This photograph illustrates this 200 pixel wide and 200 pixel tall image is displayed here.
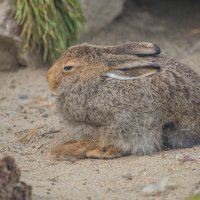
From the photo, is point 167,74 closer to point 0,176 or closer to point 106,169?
point 106,169

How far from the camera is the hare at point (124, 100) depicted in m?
5.84

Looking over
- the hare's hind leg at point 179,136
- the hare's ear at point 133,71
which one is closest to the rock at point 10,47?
the hare's ear at point 133,71

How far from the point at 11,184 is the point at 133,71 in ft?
6.46

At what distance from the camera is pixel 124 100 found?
230 inches

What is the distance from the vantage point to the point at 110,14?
367 inches

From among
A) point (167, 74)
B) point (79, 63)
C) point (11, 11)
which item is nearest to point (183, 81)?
point (167, 74)

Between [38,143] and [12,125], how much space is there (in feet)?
2.03

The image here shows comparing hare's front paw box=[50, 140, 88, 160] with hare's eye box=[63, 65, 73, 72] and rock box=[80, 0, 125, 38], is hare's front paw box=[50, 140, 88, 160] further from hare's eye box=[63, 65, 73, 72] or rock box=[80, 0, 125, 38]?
rock box=[80, 0, 125, 38]

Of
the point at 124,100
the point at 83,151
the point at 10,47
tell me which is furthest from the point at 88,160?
the point at 10,47

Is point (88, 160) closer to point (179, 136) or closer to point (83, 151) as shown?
point (83, 151)

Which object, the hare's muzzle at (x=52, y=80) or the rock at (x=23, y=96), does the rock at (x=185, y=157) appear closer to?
the hare's muzzle at (x=52, y=80)

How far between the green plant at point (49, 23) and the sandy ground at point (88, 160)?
19.9 inches

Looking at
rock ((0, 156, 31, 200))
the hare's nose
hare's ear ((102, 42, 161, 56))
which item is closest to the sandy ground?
rock ((0, 156, 31, 200))

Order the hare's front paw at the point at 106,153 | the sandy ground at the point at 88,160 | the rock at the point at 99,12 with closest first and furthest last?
the sandy ground at the point at 88,160 → the hare's front paw at the point at 106,153 → the rock at the point at 99,12
